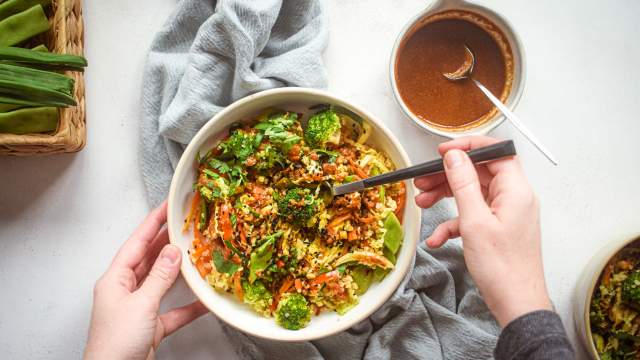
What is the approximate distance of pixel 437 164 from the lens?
1.60 m

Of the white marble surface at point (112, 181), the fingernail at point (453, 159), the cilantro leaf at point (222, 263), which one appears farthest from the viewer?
the white marble surface at point (112, 181)

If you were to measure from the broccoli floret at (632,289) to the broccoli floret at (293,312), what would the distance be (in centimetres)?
134

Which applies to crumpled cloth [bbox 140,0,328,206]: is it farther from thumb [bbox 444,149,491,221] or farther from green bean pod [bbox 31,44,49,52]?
thumb [bbox 444,149,491,221]

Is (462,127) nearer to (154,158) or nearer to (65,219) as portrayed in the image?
(154,158)

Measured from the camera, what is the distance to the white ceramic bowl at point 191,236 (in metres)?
1.77

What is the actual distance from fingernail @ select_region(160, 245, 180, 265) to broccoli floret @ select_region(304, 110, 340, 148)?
0.65 metres

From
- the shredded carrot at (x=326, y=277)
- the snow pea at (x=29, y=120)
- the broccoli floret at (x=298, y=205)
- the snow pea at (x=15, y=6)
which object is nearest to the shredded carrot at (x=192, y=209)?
the broccoli floret at (x=298, y=205)

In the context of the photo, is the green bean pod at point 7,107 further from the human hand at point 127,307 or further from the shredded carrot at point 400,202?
the shredded carrot at point 400,202

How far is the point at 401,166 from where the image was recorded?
1.81 meters

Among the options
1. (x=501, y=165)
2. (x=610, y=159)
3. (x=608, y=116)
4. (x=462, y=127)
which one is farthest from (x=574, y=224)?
(x=501, y=165)

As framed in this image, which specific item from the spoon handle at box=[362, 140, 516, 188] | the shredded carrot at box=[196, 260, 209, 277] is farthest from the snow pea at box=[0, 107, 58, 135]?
the spoon handle at box=[362, 140, 516, 188]

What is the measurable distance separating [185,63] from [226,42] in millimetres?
210

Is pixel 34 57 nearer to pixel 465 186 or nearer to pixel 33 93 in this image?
pixel 33 93

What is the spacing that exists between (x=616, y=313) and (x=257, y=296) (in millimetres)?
1533
